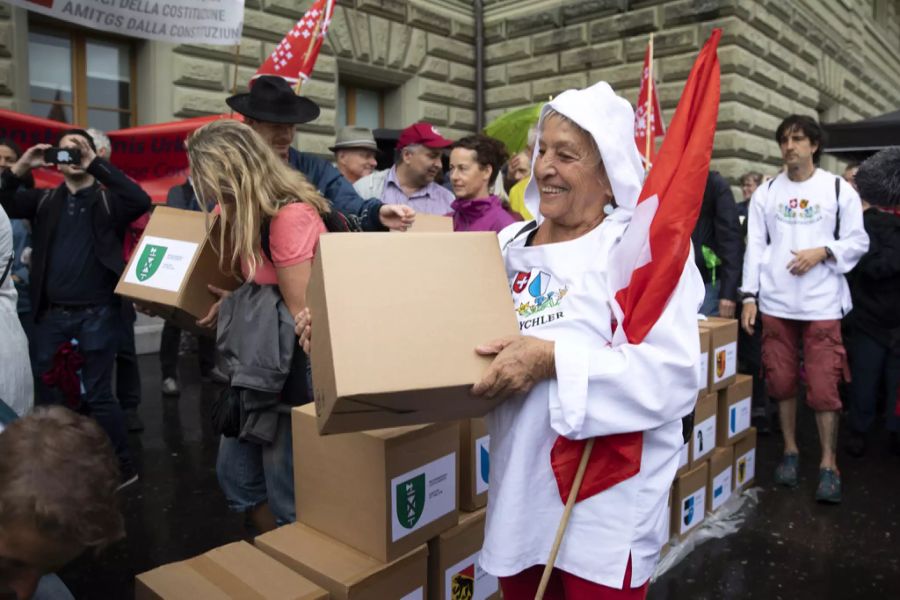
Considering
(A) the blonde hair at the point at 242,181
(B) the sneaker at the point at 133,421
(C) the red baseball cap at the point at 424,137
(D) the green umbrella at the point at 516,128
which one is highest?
(D) the green umbrella at the point at 516,128

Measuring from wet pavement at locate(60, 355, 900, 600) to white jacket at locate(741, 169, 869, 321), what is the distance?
0.96 m

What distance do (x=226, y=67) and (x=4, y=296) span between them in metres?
6.20

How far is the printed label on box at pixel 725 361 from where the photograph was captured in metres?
3.30

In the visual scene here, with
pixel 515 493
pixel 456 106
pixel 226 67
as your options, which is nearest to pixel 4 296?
pixel 515 493

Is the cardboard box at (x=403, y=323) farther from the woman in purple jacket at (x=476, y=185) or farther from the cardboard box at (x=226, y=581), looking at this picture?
the woman in purple jacket at (x=476, y=185)

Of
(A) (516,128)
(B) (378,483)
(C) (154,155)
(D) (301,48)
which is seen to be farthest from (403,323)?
(A) (516,128)

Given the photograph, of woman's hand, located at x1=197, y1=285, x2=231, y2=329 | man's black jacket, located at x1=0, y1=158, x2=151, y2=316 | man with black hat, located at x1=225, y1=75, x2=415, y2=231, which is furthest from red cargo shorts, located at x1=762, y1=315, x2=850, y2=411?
man's black jacket, located at x1=0, y1=158, x2=151, y2=316

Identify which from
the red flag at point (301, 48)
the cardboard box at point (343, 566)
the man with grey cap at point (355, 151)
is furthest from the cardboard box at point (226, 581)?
the man with grey cap at point (355, 151)

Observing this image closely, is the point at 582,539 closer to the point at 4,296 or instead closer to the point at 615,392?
the point at 615,392

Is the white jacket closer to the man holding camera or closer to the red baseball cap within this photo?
the red baseball cap

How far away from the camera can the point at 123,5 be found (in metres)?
3.09

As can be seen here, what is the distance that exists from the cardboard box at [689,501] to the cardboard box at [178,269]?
79.5 inches

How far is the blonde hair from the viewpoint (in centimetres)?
201

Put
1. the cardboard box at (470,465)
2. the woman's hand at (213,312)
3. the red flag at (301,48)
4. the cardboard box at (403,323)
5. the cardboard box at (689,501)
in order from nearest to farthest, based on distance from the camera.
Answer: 1. the cardboard box at (403,323)
2. the cardboard box at (470,465)
3. the woman's hand at (213,312)
4. the cardboard box at (689,501)
5. the red flag at (301,48)
